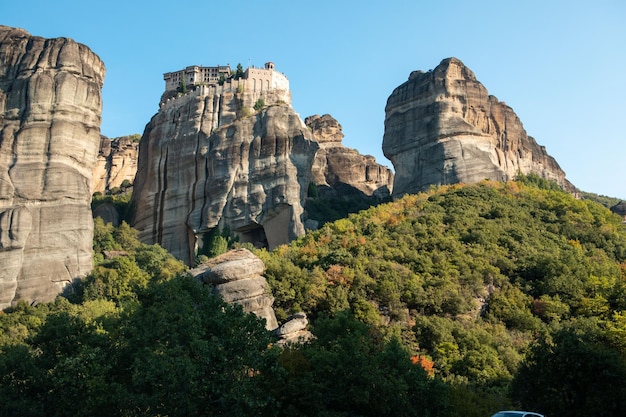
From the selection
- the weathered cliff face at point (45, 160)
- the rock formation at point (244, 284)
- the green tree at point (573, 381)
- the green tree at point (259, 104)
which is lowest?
the green tree at point (573, 381)

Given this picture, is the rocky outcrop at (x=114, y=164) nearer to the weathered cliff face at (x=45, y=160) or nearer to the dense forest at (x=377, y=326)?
the dense forest at (x=377, y=326)

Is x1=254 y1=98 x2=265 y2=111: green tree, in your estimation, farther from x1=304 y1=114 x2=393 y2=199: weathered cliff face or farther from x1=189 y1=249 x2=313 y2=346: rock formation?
x1=189 y1=249 x2=313 y2=346: rock formation

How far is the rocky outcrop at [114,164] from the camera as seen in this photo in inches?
3342

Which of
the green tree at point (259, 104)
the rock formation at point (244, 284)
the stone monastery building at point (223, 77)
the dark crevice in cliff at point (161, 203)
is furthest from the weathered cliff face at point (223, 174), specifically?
the rock formation at point (244, 284)

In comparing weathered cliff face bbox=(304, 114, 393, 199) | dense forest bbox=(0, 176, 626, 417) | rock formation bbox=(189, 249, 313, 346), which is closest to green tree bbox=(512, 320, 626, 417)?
dense forest bbox=(0, 176, 626, 417)

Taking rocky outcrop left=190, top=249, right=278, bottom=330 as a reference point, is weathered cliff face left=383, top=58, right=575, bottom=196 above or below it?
above

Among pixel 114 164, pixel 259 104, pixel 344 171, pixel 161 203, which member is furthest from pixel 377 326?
pixel 114 164

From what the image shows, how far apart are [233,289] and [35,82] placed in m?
24.9

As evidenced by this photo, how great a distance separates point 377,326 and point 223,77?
4688 centimetres

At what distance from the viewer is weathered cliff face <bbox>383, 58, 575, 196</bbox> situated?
66.2 m

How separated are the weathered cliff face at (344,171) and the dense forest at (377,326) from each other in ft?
71.1

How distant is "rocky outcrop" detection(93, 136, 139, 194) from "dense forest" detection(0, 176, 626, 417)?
21710 mm

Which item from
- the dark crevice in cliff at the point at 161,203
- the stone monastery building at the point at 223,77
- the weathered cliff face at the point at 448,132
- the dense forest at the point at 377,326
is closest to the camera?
the dense forest at the point at 377,326

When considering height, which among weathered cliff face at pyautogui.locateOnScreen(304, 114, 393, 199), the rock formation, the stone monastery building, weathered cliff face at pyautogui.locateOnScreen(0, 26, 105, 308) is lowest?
the rock formation
